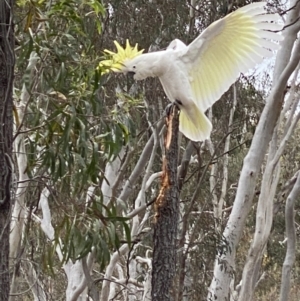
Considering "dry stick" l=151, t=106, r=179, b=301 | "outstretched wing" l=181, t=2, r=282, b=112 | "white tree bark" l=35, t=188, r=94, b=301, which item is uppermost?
"outstretched wing" l=181, t=2, r=282, b=112

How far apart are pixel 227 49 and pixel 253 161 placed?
1897mm

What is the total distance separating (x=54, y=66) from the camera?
9.84 ft

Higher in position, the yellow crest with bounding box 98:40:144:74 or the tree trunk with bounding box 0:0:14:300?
the yellow crest with bounding box 98:40:144:74

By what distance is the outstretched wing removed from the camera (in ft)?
9.41

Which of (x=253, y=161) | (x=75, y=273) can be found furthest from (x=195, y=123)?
(x=75, y=273)

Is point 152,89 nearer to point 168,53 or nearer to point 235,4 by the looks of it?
point 235,4

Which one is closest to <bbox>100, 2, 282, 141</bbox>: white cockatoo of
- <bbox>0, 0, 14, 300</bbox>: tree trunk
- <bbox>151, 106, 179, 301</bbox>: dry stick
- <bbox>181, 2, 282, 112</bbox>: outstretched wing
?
<bbox>181, 2, 282, 112</bbox>: outstretched wing

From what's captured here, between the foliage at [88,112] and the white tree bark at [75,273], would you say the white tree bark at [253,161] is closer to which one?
the foliage at [88,112]

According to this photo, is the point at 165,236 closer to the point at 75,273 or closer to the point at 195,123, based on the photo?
the point at 195,123

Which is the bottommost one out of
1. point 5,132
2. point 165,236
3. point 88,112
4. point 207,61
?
point 165,236

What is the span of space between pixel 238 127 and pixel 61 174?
4.71 meters

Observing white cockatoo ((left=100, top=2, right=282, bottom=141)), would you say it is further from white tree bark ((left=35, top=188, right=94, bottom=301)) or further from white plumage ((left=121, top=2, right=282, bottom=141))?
white tree bark ((left=35, top=188, right=94, bottom=301))

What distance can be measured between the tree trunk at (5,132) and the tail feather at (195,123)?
2.65ft

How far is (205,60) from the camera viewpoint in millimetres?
2961
